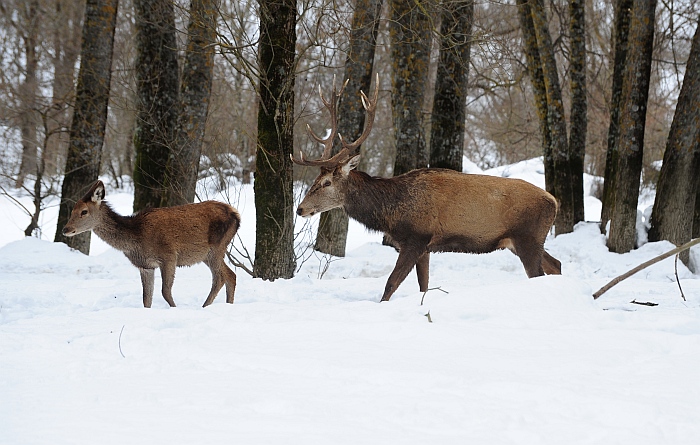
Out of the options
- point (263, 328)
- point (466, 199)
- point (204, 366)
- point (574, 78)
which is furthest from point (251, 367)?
point (574, 78)

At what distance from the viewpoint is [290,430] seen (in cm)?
267

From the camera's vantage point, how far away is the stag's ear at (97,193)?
7.30 metres

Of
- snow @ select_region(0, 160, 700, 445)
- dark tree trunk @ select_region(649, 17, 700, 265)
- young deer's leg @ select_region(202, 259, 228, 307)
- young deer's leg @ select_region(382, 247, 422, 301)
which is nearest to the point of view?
snow @ select_region(0, 160, 700, 445)

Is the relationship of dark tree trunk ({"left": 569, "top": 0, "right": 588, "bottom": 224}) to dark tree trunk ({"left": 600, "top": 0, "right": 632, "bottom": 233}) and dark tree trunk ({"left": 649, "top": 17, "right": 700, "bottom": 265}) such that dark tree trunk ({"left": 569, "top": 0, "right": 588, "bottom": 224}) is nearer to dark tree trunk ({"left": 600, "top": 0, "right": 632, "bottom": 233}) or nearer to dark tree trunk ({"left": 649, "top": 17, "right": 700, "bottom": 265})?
dark tree trunk ({"left": 600, "top": 0, "right": 632, "bottom": 233})

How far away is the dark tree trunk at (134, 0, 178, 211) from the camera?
11.1 m

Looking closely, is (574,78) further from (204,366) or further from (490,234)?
(204,366)

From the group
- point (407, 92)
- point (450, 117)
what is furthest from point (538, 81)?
point (407, 92)

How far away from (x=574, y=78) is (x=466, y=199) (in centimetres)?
789

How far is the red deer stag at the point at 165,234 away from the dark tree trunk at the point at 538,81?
8.10m

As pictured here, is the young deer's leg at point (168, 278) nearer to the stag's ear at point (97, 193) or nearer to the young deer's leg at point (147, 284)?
the young deer's leg at point (147, 284)

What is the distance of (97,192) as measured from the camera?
7.34m

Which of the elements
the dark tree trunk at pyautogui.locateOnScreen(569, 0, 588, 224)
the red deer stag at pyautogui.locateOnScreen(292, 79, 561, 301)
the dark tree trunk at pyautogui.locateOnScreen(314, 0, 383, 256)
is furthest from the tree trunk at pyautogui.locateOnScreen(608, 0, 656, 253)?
the red deer stag at pyautogui.locateOnScreen(292, 79, 561, 301)

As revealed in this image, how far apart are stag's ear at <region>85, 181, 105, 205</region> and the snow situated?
2767 mm

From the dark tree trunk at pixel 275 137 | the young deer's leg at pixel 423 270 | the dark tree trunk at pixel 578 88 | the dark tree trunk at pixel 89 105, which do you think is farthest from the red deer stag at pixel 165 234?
the dark tree trunk at pixel 578 88
